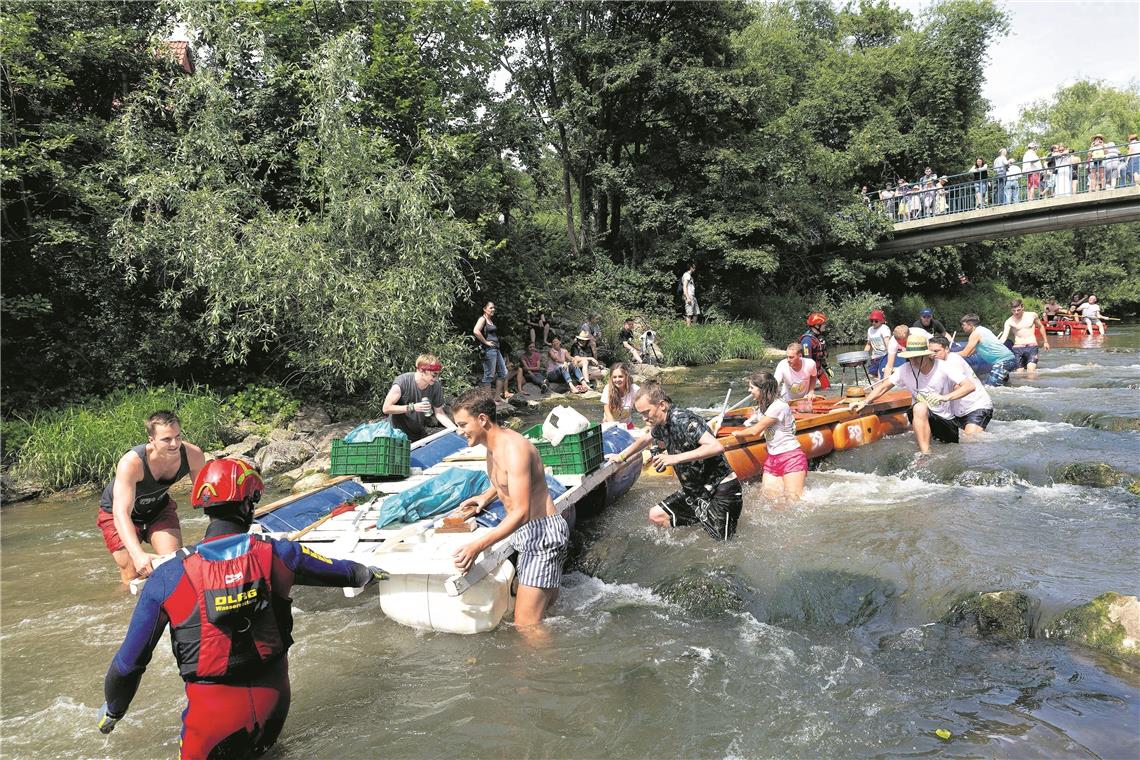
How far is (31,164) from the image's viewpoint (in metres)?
11.2

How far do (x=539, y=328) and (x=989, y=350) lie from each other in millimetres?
9463

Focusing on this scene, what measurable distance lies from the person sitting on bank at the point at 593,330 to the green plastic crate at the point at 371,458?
11.1 metres

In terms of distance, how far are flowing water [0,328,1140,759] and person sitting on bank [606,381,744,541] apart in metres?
0.20

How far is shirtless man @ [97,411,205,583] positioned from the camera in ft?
15.2

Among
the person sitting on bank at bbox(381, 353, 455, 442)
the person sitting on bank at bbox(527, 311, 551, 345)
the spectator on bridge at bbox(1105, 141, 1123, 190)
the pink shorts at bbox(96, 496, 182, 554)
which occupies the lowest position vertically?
the pink shorts at bbox(96, 496, 182, 554)

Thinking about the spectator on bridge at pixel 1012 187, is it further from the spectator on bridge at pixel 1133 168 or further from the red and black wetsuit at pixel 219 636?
the red and black wetsuit at pixel 219 636

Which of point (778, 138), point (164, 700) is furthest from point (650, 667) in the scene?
point (778, 138)

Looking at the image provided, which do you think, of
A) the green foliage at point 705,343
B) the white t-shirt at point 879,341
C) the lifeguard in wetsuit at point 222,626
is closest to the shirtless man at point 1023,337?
the white t-shirt at point 879,341

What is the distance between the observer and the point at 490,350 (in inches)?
516

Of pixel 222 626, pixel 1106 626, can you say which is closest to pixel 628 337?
pixel 1106 626

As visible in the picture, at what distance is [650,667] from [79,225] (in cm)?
1195

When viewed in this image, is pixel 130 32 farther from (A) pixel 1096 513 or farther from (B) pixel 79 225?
(A) pixel 1096 513

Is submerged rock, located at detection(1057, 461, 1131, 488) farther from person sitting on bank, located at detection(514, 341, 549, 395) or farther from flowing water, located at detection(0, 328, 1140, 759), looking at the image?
person sitting on bank, located at detection(514, 341, 549, 395)

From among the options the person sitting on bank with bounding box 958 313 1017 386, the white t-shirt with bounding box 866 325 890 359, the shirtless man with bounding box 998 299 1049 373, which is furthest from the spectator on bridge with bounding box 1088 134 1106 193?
Answer: the white t-shirt with bounding box 866 325 890 359
